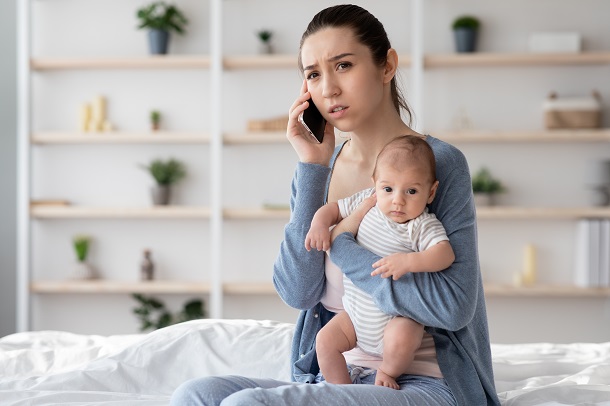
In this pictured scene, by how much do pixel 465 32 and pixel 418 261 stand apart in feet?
11.2

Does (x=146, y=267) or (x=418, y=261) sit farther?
(x=146, y=267)

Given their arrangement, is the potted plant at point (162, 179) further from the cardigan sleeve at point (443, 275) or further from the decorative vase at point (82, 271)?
the cardigan sleeve at point (443, 275)

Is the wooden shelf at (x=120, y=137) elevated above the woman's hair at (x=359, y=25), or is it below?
below

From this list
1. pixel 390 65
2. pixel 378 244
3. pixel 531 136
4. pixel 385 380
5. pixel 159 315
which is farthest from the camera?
pixel 159 315

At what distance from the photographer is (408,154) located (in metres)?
1.60

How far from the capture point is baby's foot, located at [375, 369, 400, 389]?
59.7 inches

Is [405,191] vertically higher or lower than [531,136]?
lower

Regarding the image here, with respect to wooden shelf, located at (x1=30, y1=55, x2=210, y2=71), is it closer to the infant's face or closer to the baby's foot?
the infant's face

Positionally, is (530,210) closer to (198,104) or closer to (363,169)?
(198,104)

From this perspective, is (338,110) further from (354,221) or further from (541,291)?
(541,291)

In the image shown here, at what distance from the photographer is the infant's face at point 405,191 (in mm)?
1578

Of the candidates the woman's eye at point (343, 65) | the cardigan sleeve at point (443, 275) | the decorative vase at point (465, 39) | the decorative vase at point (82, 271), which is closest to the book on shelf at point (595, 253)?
the decorative vase at point (465, 39)

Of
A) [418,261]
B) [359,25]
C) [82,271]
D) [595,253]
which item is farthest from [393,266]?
[82,271]

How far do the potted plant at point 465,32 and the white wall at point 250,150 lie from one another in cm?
15
